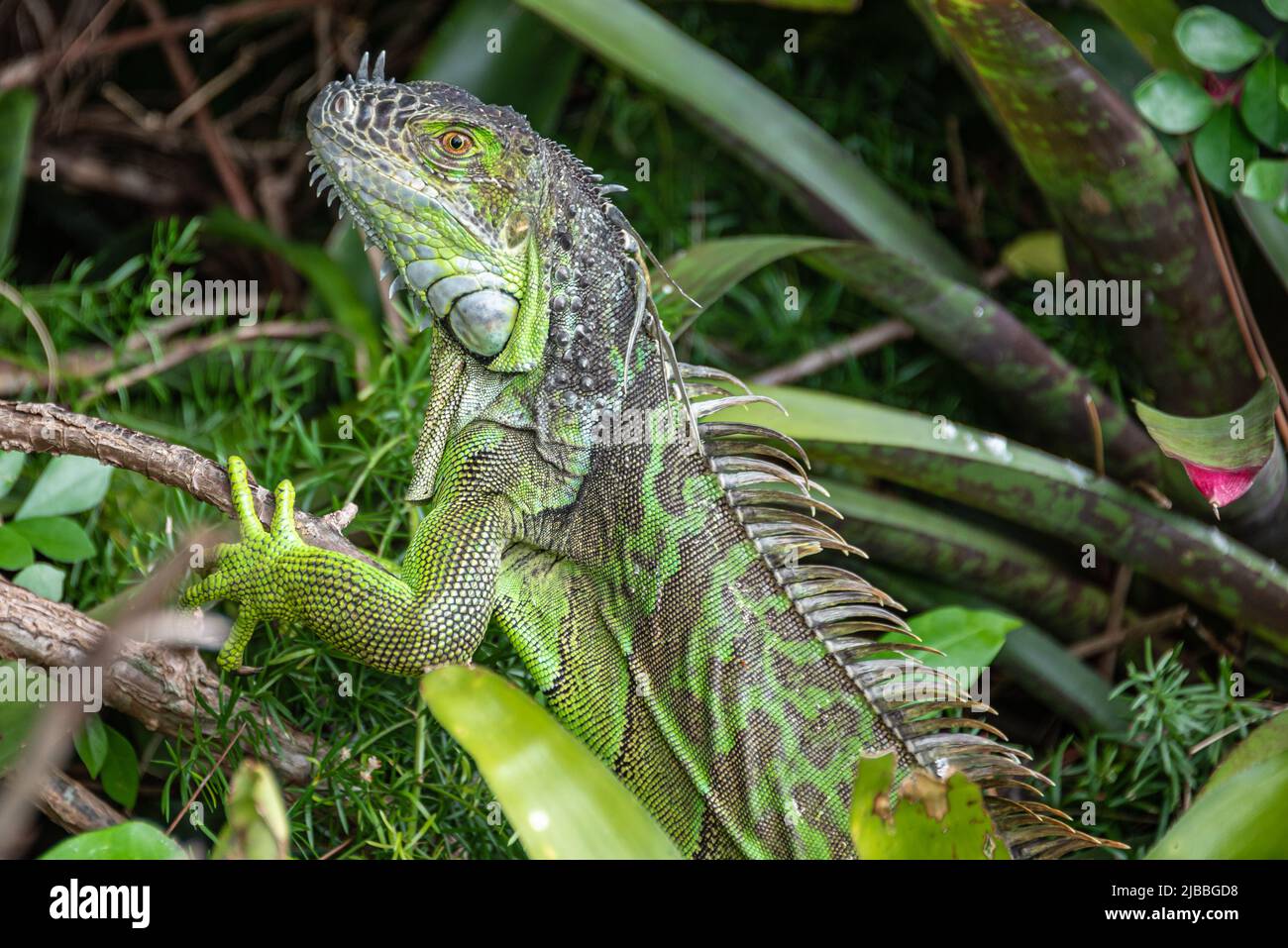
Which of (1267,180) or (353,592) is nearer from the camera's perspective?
(353,592)

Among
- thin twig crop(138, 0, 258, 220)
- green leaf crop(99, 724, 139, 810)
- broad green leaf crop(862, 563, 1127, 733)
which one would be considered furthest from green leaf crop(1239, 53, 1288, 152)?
thin twig crop(138, 0, 258, 220)

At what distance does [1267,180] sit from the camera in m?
2.56

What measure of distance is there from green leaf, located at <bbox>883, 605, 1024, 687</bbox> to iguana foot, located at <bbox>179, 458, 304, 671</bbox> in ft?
3.89

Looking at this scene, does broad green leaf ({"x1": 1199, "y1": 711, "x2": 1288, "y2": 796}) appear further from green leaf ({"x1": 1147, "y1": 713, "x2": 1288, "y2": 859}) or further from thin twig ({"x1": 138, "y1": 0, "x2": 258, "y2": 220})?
thin twig ({"x1": 138, "y1": 0, "x2": 258, "y2": 220})

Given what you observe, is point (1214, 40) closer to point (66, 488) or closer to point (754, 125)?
point (754, 125)

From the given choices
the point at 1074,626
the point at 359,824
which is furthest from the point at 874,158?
the point at 359,824

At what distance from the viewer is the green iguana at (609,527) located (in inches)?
83.7

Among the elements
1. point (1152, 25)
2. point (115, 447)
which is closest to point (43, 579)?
point (115, 447)

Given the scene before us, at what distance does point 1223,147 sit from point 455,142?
1767 mm

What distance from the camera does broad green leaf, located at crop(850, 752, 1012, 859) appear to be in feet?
5.13

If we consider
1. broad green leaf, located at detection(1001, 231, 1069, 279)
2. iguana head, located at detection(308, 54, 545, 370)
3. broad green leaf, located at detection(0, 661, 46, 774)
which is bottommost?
broad green leaf, located at detection(0, 661, 46, 774)

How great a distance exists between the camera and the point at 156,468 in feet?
6.60

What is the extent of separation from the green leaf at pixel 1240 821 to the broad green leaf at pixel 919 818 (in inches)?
13.6

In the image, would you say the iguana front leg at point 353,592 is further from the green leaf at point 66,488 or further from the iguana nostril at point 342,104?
the iguana nostril at point 342,104
